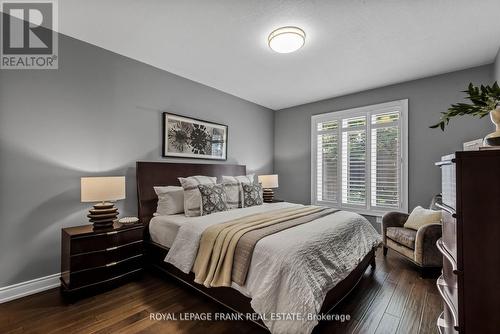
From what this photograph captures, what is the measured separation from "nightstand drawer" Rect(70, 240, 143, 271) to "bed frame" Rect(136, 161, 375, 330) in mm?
248

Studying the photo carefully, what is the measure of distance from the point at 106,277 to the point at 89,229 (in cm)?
52

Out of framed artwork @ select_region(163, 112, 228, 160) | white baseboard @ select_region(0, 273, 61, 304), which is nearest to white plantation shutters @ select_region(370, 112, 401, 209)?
framed artwork @ select_region(163, 112, 228, 160)

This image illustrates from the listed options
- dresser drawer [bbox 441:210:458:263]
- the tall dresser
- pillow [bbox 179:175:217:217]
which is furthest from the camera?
pillow [bbox 179:175:217:217]

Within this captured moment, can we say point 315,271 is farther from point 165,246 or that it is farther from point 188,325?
point 165,246

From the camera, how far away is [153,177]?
10.3 ft

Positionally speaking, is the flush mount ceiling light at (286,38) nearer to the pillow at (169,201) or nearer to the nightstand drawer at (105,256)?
the pillow at (169,201)

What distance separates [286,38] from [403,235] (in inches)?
109

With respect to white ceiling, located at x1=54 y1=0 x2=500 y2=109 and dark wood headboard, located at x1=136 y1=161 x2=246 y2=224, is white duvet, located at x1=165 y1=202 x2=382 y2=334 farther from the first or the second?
white ceiling, located at x1=54 y1=0 x2=500 y2=109

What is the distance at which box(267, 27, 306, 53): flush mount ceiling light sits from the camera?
7.56ft

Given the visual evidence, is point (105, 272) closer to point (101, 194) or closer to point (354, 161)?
point (101, 194)

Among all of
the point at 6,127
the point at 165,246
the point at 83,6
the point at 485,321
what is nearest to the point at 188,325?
the point at 165,246

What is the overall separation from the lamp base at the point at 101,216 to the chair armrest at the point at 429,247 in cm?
346

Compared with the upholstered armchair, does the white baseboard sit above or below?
below

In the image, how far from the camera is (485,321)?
1.06m
